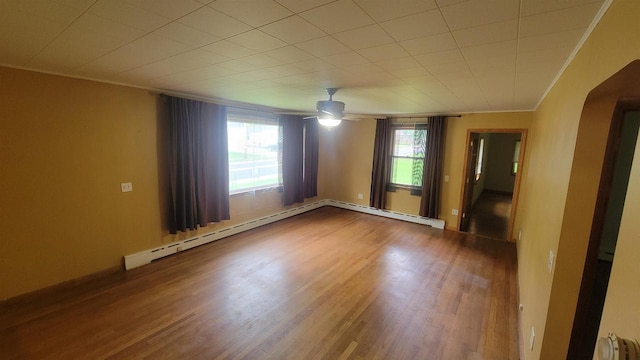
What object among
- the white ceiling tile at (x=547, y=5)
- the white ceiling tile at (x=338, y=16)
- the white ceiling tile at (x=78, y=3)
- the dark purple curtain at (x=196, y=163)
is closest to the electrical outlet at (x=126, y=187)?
the dark purple curtain at (x=196, y=163)

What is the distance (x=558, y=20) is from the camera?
4.27ft

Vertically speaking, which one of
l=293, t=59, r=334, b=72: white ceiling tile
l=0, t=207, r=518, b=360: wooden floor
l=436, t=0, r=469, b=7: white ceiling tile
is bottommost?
l=0, t=207, r=518, b=360: wooden floor

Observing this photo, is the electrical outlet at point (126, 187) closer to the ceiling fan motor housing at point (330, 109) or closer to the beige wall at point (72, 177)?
the beige wall at point (72, 177)

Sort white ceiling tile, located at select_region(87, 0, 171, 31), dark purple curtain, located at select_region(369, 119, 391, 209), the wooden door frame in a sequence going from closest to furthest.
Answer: white ceiling tile, located at select_region(87, 0, 171, 31) < the wooden door frame < dark purple curtain, located at select_region(369, 119, 391, 209)

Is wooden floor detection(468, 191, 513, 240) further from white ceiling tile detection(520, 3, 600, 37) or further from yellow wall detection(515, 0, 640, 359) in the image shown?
white ceiling tile detection(520, 3, 600, 37)

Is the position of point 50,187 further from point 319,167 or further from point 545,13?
point 319,167

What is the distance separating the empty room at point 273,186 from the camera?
1.31m

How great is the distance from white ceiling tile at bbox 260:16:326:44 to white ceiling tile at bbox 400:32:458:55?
0.57 metres

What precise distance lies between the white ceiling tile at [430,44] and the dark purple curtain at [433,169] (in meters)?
3.78

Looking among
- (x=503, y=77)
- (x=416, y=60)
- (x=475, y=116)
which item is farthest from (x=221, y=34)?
(x=475, y=116)

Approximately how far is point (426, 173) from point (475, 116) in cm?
137

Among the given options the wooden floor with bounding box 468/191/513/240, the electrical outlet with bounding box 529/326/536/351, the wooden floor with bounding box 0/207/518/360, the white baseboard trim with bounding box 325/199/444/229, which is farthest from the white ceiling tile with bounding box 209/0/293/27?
the wooden floor with bounding box 468/191/513/240

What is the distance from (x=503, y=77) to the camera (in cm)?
240

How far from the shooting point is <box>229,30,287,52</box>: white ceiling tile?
1595 mm
